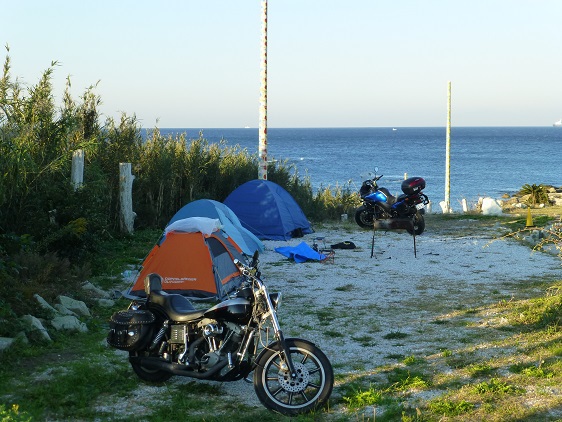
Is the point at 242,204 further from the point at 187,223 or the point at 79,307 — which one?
the point at 79,307

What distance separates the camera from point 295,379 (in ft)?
19.7

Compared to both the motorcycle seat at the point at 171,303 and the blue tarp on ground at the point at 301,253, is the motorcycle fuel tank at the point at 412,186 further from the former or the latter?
the motorcycle seat at the point at 171,303

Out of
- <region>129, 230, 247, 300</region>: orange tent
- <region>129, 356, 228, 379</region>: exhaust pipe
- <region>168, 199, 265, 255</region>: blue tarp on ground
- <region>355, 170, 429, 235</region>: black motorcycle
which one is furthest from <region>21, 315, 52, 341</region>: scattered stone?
<region>355, 170, 429, 235</region>: black motorcycle

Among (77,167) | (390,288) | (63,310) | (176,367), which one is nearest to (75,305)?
(63,310)

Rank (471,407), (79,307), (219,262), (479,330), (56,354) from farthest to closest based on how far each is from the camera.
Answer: (219,262) < (79,307) < (479,330) < (56,354) < (471,407)

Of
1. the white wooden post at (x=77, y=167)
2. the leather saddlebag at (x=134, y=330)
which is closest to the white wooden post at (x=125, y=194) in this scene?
the white wooden post at (x=77, y=167)

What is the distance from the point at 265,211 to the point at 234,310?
10.5m

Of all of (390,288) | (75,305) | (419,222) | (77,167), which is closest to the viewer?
(75,305)

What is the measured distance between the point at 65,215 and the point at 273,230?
17.4 ft

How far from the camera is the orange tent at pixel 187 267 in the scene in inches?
413

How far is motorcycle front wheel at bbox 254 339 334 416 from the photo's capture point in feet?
19.6

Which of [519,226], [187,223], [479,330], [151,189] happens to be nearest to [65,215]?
[187,223]

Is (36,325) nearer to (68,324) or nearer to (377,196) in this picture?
(68,324)

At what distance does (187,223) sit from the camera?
1076 cm
